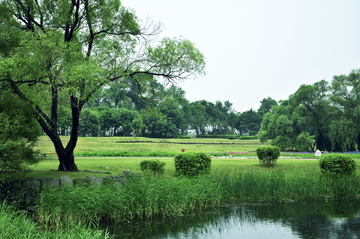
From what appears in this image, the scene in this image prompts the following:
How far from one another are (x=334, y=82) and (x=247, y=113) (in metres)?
44.1

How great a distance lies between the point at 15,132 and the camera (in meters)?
10.2

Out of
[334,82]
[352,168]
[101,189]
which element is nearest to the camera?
[101,189]

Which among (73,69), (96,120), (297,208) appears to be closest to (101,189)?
(73,69)

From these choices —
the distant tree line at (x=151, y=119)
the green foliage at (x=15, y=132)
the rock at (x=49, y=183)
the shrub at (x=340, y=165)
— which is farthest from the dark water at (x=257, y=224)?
the distant tree line at (x=151, y=119)

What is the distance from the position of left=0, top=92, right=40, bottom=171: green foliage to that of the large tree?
0.43 m

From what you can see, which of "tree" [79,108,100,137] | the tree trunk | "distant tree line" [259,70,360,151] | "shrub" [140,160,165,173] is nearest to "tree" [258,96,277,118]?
"distant tree line" [259,70,360,151]

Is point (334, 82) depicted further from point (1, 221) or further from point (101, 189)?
point (1, 221)

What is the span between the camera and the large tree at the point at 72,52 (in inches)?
431

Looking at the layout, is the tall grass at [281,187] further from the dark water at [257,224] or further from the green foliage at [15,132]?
the green foliage at [15,132]

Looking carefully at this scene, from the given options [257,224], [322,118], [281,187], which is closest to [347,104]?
[322,118]

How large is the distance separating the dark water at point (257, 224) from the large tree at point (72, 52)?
5.64m

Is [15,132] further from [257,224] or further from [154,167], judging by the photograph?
[257,224]

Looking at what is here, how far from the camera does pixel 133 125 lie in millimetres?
55312

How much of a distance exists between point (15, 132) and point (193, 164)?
23.4ft
